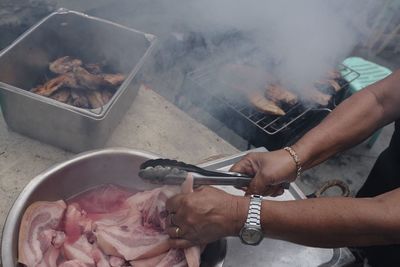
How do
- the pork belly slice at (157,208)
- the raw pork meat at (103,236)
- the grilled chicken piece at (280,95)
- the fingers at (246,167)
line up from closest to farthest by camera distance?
1. the raw pork meat at (103,236)
2. the pork belly slice at (157,208)
3. the fingers at (246,167)
4. the grilled chicken piece at (280,95)

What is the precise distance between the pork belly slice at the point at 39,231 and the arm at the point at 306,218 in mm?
682

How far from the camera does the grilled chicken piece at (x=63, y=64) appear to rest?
A: 9.25 ft

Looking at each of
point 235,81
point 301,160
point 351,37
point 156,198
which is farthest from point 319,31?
point 156,198

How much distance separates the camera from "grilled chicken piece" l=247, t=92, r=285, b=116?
397 centimetres

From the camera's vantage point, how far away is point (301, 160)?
82.0 inches

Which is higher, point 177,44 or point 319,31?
point 319,31

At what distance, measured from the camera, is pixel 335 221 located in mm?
1511

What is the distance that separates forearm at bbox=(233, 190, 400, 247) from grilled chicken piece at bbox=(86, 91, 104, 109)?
1496 mm

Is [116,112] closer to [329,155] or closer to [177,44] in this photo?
[329,155]

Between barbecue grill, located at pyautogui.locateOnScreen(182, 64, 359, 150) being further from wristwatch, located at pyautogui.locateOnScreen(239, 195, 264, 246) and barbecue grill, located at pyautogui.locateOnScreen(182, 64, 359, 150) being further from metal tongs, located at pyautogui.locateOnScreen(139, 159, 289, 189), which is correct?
wristwatch, located at pyautogui.locateOnScreen(239, 195, 264, 246)

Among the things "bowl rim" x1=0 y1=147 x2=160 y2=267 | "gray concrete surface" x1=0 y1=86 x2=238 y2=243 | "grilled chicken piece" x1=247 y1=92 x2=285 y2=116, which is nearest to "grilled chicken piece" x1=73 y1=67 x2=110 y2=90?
"gray concrete surface" x1=0 y1=86 x2=238 y2=243

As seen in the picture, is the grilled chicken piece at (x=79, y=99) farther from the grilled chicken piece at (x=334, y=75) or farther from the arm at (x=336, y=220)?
the grilled chicken piece at (x=334, y=75)

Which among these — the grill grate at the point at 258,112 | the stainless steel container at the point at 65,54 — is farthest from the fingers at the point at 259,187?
the grill grate at the point at 258,112

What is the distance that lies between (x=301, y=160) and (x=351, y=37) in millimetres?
4661
